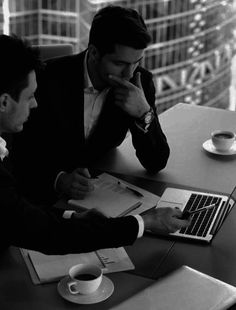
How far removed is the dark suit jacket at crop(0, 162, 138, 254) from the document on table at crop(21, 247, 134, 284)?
0.21 feet

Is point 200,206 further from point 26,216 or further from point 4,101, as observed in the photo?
point 4,101

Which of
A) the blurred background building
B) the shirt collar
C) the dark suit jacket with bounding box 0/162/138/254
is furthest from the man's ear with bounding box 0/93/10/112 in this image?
the blurred background building

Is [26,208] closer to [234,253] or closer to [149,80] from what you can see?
[234,253]

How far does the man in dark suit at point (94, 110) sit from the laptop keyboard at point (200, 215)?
279 millimetres

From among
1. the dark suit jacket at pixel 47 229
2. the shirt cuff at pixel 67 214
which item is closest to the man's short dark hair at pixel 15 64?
the dark suit jacket at pixel 47 229

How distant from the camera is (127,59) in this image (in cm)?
217

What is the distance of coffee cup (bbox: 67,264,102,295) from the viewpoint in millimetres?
1508

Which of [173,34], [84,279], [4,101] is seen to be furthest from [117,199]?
[173,34]

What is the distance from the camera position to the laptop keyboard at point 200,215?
183 cm

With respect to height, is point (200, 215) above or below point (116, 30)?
below

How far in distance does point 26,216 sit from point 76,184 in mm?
510

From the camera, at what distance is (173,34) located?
38.6 meters

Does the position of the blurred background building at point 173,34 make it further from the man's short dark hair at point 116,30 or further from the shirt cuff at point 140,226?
the shirt cuff at point 140,226

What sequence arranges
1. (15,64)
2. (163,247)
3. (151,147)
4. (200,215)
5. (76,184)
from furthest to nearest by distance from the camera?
1. (151,147)
2. (76,184)
3. (200,215)
4. (163,247)
5. (15,64)
